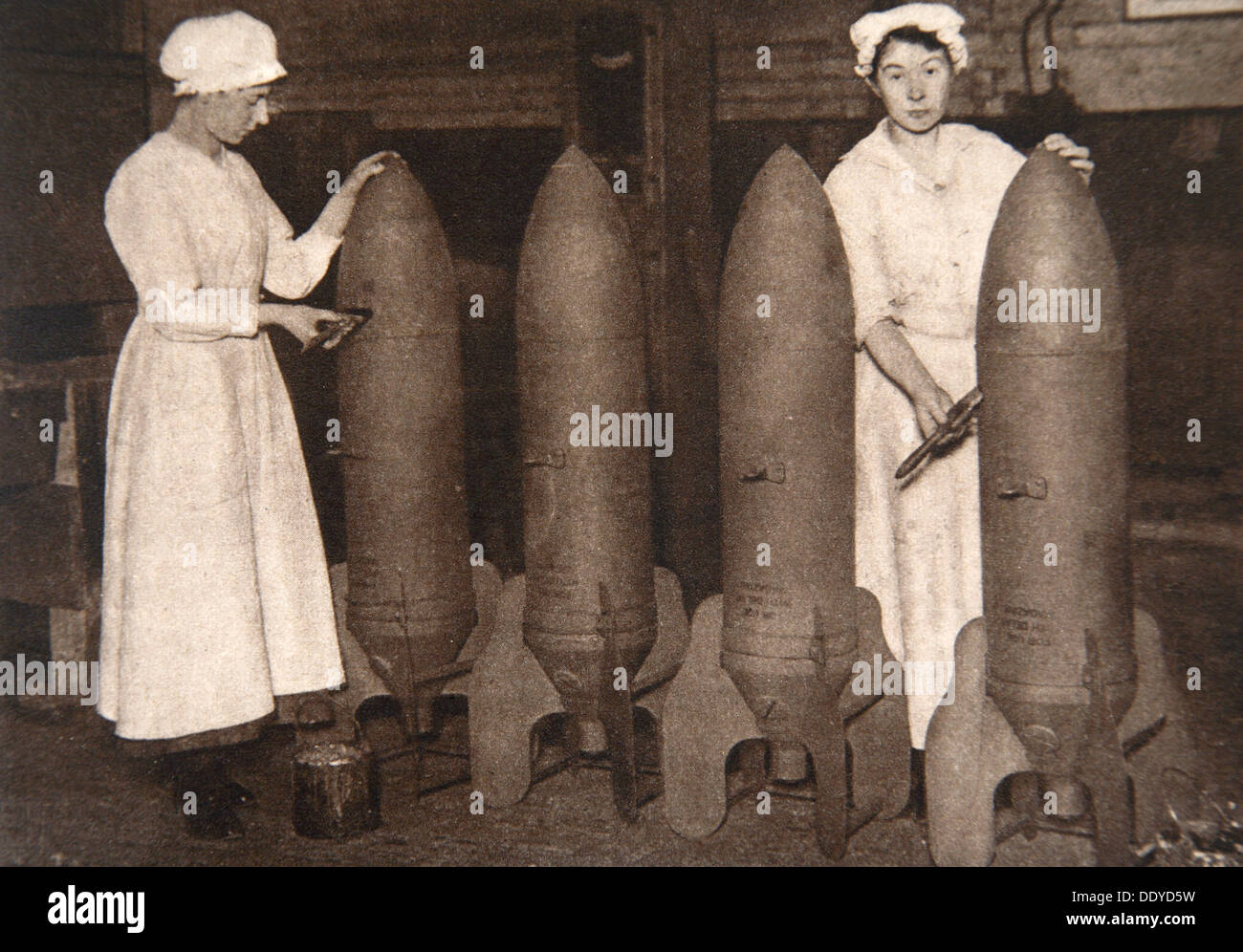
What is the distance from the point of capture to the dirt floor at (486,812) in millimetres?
3785

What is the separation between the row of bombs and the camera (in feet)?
11.4

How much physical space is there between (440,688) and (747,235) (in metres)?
1.86

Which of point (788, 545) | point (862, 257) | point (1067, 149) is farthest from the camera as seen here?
point (862, 257)

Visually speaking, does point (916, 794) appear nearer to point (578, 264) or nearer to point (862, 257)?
point (862, 257)

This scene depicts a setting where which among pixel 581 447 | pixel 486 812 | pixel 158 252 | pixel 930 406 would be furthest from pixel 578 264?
pixel 486 812

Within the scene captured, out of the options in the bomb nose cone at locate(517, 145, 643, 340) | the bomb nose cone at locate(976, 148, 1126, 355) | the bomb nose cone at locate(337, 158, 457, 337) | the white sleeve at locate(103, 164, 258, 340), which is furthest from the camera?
the bomb nose cone at locate(337, 158, 457, 337)

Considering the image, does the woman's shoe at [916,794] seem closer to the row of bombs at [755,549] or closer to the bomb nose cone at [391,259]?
the row of bombs at [755,549]

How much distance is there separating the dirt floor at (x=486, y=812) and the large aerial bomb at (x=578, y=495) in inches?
6.6

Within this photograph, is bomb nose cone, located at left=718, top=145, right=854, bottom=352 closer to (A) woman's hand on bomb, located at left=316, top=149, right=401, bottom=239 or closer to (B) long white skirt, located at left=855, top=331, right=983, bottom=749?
(B) long white skirt, located at left=855, top=331, right=983, bottom=749

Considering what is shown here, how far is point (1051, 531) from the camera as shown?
11.4ft

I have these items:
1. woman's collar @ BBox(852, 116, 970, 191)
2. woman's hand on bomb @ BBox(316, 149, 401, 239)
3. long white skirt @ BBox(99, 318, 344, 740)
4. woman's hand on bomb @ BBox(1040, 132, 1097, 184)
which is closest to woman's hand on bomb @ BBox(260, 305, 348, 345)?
long white skirt @ BBox(99, 318, 344, 740)

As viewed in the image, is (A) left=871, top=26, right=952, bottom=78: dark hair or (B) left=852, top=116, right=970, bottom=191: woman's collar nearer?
(A) left=871, top=26, right=952, bottom=78: dark hair

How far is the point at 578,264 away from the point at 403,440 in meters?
0.84
